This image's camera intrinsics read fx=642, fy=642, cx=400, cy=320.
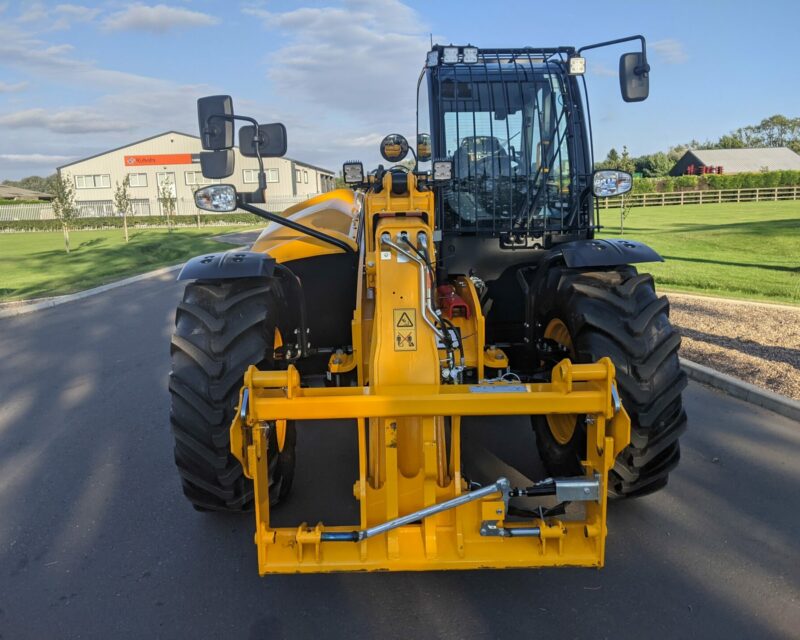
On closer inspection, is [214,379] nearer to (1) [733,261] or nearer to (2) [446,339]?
(2) [446,339]

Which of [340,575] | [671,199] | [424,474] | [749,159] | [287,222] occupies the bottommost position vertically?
[340,575]

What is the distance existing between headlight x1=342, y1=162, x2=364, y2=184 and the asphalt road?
1.99m

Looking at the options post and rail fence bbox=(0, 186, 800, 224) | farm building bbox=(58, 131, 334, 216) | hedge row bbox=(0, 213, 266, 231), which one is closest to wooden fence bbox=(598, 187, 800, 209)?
post and rail fence bbox=(0, 186, 800, 224)

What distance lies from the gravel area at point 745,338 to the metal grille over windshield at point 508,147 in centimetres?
287

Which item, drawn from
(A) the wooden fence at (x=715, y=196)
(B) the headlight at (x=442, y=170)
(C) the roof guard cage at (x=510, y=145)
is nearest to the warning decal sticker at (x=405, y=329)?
(B) the headlight at (x=442, y=170)

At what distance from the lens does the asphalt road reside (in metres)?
2.93

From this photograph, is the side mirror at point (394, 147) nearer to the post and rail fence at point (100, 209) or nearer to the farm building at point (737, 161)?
the post and rail fence at point (100, 209)

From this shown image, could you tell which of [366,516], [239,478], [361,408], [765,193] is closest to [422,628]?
[366,516]

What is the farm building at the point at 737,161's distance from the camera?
69.5 meters

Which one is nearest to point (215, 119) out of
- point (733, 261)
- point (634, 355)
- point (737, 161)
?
point (634, 355)

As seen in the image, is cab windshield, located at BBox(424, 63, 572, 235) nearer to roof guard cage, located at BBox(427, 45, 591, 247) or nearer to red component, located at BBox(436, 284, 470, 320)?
roof guard cage, located at BBox(427, 45, 591, 247)

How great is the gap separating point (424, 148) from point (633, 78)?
160 cm

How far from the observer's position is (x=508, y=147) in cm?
487

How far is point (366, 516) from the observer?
3006mm
